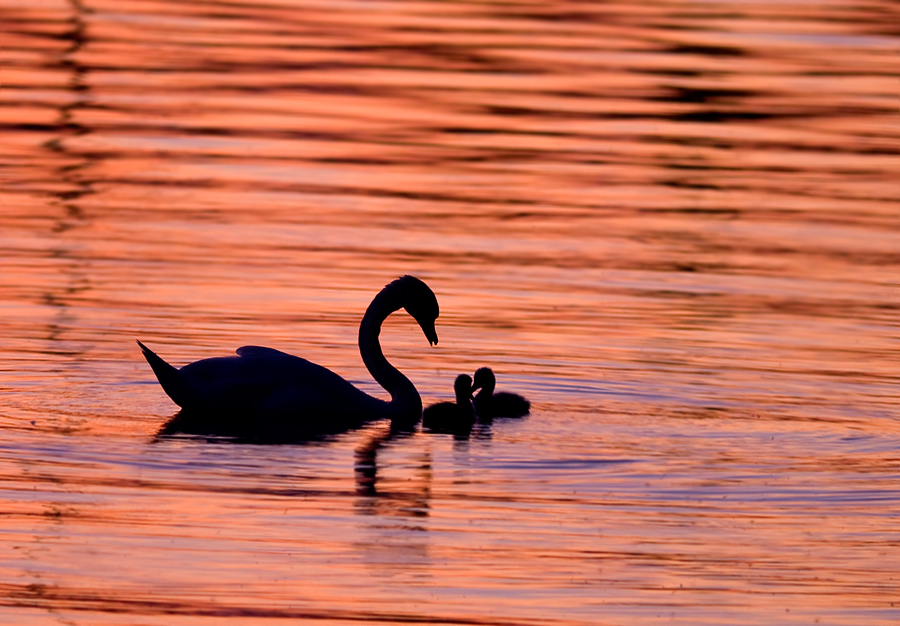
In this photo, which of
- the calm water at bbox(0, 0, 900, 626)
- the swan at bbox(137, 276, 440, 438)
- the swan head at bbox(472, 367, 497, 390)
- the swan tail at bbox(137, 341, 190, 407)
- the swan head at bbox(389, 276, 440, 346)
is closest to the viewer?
the calm water at bbox(0, 0, 900, 626)

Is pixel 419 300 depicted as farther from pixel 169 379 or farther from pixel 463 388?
pixel 169 379

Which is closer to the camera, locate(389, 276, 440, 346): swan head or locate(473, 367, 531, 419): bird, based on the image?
locate(473, 367, 531, 419): bird

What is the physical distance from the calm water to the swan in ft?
1.10

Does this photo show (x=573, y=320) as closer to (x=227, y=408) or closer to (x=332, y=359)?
(x=332, y=359)

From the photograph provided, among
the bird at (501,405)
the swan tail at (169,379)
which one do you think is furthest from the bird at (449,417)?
the swan tail at (169,379)

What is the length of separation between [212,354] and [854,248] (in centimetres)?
717

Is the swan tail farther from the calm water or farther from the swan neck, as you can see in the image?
the swan neck

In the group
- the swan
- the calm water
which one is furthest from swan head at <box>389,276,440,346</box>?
the swan

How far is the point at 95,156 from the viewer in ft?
74.5

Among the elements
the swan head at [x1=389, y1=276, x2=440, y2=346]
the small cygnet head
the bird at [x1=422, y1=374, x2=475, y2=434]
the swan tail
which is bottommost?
the bird at [x1=422, y1=374, x2=475, y2=434]

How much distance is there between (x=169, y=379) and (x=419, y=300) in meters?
2.15

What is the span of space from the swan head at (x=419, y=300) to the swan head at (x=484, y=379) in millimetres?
664

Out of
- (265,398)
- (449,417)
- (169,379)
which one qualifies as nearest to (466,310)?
(449,417)

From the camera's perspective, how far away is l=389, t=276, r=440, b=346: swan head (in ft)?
46.5
